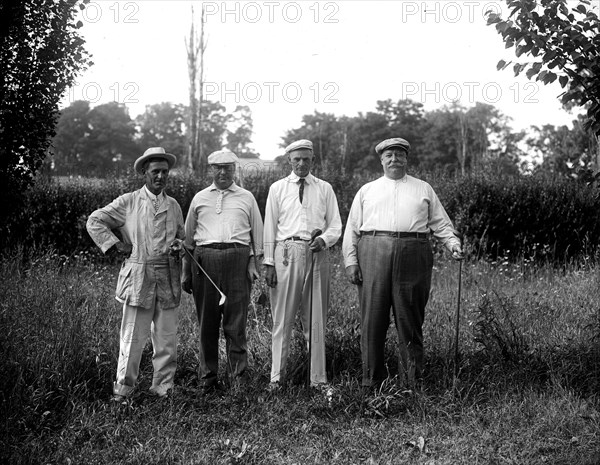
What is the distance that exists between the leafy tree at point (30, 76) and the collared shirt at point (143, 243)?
0.77 metres

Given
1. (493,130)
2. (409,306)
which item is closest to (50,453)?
(409,306)

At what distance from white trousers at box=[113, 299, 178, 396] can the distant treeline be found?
7048 mm

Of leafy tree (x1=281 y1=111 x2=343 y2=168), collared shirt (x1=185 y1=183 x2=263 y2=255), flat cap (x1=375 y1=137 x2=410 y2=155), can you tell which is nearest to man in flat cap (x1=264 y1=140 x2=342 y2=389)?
collared shirt (x1=185 y1=183 x2=263 y2=255)

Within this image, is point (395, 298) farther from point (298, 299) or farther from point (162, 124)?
point (162, 124)

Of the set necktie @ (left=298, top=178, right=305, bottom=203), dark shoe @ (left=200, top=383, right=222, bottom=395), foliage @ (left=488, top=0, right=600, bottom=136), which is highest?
foliage @ (left=488, top=0, right=600, bottom=136)

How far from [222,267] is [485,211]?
8138 mm

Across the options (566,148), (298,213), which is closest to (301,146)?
(298,213)

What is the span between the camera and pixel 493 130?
61188 millimetres

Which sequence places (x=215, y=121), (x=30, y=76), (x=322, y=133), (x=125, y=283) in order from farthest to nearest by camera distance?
(x=215, y=121)
(x=322, y=133)
(x=125, y=283)
(x=30, y=76)

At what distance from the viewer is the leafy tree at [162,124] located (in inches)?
2387

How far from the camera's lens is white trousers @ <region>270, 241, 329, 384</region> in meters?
5.61

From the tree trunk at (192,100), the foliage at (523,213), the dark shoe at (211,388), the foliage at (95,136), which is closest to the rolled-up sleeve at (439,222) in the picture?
the dark shoe at (211,388)

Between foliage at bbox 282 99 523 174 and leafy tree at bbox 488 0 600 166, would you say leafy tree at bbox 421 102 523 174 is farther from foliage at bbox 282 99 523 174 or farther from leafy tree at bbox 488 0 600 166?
leafy tree at bbox 488 0 600 166

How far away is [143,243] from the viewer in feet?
17.7
